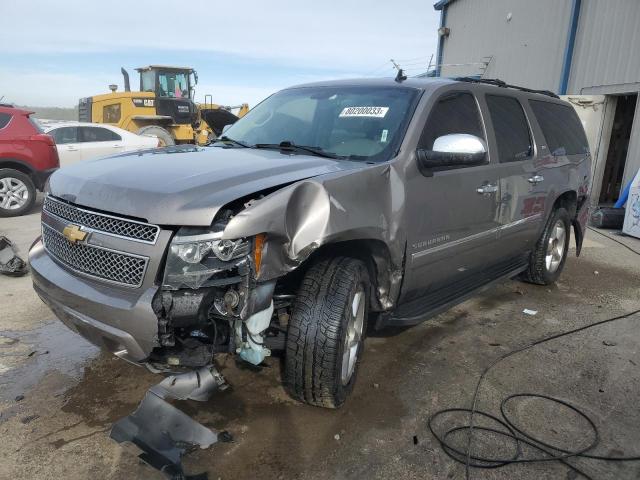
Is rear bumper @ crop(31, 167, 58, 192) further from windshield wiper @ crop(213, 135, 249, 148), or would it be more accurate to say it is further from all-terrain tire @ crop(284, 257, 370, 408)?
all-terrain tire @ crop(284, 257, 370, 408)

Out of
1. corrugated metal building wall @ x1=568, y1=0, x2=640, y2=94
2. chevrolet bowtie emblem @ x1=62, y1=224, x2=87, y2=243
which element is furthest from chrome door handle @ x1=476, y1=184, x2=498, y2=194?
corrugated metal building wall @ x1=568, y1=0, x2=640, y2=94

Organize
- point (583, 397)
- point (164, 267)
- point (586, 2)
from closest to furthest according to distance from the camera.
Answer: point (164, 267) < point (583, 397) < point (586, 2)

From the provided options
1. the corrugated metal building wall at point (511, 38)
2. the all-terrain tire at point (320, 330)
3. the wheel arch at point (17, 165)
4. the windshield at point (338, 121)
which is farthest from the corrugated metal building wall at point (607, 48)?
the wheel arch at point (17, 165)

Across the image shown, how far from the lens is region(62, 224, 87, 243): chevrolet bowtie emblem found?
2.60 meters

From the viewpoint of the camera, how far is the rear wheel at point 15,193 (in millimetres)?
8789

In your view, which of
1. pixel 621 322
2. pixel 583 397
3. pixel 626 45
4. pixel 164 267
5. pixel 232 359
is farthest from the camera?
pixel 626 45

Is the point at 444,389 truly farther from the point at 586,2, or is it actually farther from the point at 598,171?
the point at 586,2

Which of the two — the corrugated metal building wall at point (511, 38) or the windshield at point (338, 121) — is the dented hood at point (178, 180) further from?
the corrugated metal building wall at point (511, 38)

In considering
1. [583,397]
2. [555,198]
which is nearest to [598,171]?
[555,198]

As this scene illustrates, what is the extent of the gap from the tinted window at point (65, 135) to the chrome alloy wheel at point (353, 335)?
32.4 ft

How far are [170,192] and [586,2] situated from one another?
1278 centimetres

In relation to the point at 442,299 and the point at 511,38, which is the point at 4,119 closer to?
the point at 442,299

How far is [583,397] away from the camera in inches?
131

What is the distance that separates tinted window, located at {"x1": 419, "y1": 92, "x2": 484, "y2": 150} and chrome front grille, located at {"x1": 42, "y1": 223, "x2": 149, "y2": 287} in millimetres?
1886
